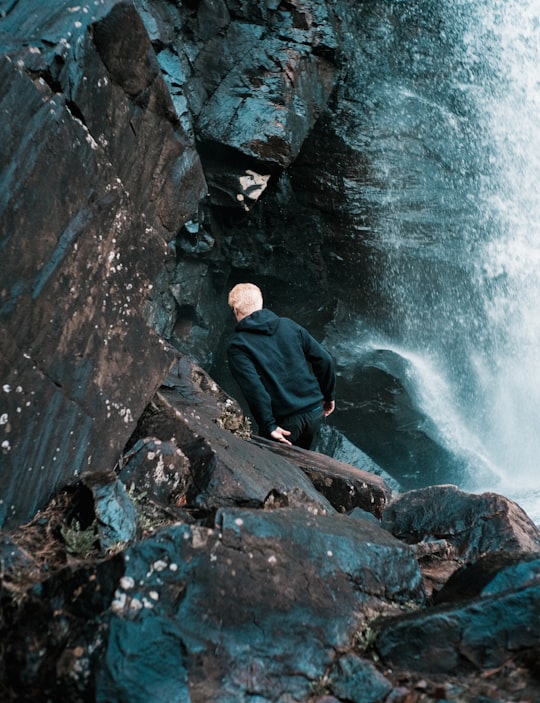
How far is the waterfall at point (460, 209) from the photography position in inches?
563

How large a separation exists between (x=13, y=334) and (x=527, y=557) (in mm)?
3019

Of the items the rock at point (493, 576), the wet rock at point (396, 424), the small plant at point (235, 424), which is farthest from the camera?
the wet rock at point (396, 424)

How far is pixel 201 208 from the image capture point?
12.9 metres

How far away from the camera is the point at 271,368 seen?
6555 millimetres

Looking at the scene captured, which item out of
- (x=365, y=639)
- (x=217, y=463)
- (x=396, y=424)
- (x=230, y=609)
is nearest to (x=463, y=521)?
(x=217, y=463)

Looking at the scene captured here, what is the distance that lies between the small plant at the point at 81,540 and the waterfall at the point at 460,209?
11.5 meters

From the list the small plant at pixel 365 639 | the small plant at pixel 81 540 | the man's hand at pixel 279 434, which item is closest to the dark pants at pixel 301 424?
the man's hand at pixel 279 434

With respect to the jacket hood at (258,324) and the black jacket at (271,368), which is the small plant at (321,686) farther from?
the jacket hood at (258,324)

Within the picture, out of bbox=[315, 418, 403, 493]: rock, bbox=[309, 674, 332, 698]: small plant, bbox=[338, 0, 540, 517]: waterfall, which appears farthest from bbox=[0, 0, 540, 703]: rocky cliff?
bbox=[338, 0, 540, 517]: waterfall

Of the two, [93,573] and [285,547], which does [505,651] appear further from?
[93,573]

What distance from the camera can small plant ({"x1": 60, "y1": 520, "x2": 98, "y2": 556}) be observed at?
3.58 metres

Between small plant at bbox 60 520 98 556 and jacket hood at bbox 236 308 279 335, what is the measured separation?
10.3 ft

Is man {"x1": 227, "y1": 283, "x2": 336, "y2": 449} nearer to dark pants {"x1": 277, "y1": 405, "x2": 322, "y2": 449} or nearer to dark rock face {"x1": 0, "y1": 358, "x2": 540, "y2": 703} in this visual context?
dark pants {"x1": 277, "y1": 405, "x2": 322, "y2": 449}

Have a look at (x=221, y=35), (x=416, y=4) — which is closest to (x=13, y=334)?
(x=221, y=35)
